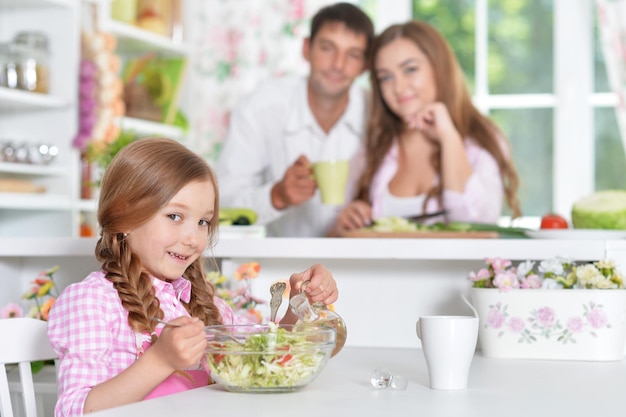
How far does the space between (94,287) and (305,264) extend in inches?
25.9

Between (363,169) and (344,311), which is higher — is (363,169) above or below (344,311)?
above

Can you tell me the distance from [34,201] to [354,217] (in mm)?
1099

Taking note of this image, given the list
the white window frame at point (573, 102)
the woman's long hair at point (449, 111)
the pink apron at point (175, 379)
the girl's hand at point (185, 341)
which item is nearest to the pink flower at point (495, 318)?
the pink apron at point (175, 379)

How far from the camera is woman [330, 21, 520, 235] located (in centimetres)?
297

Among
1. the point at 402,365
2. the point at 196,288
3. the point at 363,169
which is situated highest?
the point at 363,169

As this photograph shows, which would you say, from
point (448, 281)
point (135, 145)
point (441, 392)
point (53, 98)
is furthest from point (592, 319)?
point (53, 98)

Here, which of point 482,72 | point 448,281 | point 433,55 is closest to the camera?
point 448,281

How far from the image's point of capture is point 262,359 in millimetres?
1127

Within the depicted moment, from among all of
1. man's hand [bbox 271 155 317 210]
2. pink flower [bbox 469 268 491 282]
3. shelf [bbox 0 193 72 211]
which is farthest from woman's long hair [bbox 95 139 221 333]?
shelf [bbox 0 193 72 211]

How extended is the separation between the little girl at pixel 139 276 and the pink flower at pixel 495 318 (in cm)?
30

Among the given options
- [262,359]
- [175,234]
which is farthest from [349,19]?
[262,359]

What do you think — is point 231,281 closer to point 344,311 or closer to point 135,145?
point 344,311

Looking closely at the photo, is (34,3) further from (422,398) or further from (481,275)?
(422,398)

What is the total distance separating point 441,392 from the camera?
1.18 m
